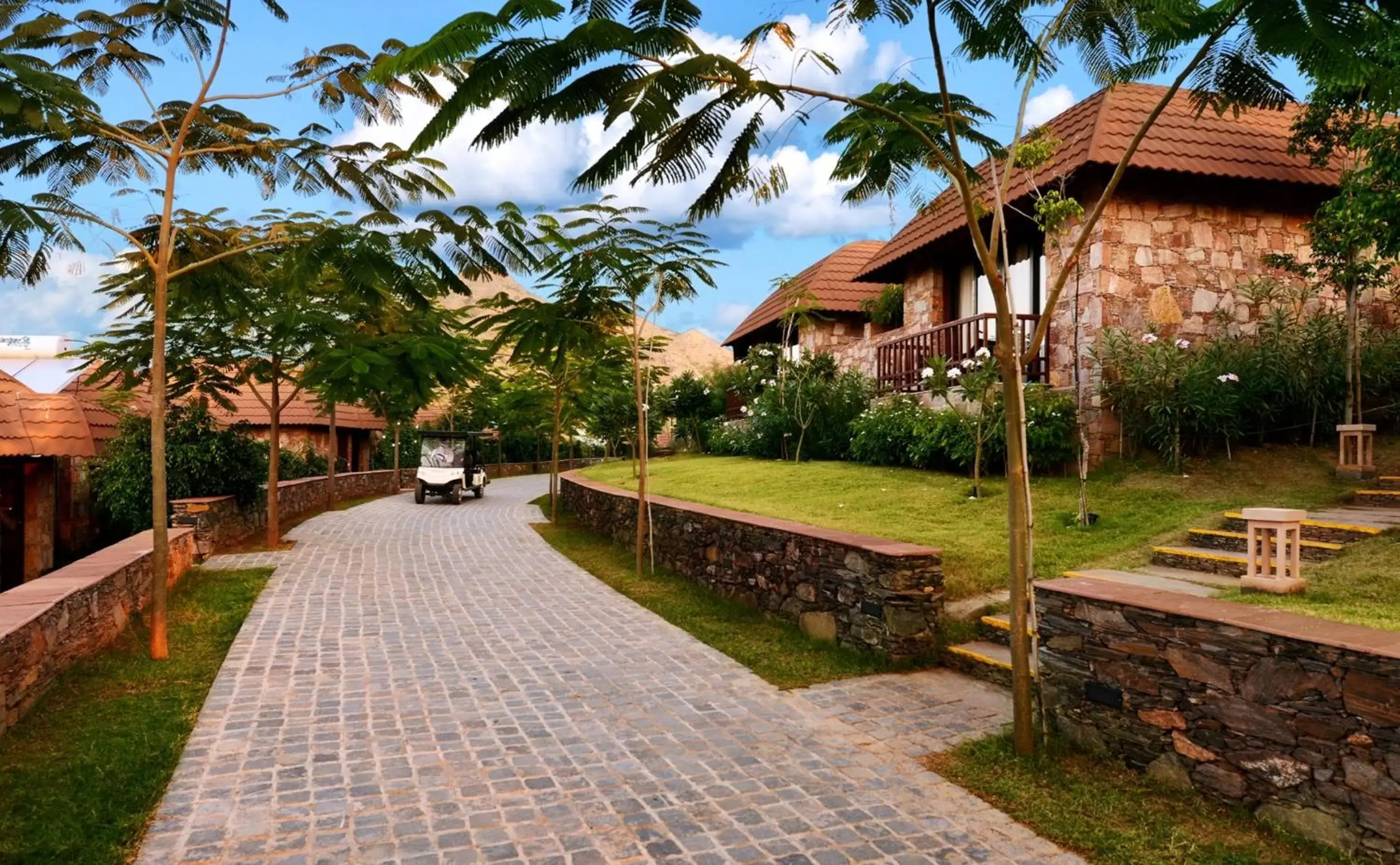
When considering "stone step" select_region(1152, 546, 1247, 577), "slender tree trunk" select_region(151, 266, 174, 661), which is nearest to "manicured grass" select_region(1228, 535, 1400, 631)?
"stone step" select_region(1152, 546, 1247, 577)

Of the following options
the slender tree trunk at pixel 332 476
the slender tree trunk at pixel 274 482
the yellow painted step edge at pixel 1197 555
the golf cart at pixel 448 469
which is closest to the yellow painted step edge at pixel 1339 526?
the yellow painted step edge at pixel 1197 555

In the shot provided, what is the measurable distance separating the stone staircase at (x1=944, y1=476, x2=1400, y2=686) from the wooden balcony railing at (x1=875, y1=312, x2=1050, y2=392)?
399 centimetres

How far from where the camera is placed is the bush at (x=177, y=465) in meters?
13.1

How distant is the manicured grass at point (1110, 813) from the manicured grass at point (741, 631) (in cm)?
170

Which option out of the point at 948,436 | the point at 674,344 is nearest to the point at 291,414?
the point at 948,436

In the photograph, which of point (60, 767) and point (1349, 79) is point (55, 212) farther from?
point (1349, 79)

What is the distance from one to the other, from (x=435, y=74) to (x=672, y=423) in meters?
27.5

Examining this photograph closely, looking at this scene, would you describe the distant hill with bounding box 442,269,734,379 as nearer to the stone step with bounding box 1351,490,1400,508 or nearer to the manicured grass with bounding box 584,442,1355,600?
the manicured grass with bounding box 584,442,1355,600

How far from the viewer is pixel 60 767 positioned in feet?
15.1

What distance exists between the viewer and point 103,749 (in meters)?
4.86

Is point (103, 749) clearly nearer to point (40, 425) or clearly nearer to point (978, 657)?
point (978, 657)

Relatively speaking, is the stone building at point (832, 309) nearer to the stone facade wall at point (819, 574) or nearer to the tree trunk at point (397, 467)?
the stone facade wall at point (819, 574)

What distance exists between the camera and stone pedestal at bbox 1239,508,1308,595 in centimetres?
602

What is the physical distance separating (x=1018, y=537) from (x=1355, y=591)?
10.0 ft
